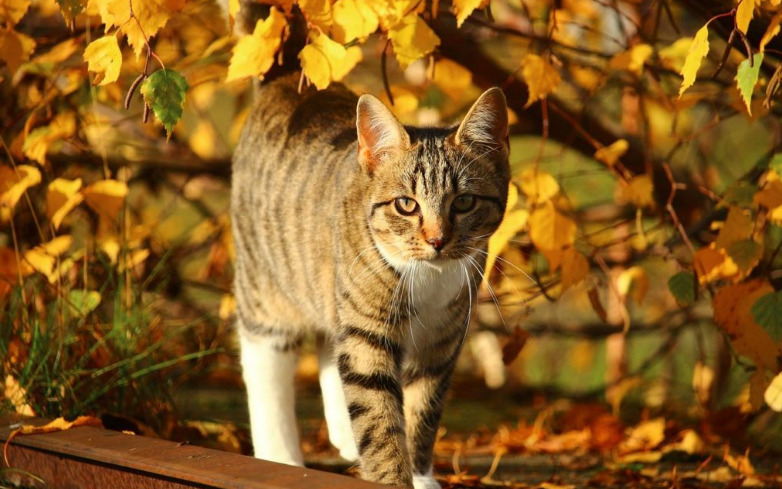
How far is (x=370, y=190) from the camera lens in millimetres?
2922

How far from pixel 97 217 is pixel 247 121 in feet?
3.11

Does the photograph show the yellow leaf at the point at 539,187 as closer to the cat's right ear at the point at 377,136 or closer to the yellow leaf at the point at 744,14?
the cat's right ear at the point at 377,136

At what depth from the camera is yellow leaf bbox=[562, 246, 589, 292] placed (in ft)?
10.2

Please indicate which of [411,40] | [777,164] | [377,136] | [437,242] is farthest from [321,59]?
[777,164]

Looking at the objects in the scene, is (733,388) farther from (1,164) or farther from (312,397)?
(1,164)

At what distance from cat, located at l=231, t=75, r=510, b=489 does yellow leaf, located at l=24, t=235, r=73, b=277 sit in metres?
0.73

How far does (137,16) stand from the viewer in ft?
7.94

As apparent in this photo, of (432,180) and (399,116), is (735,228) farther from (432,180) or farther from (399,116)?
(399,116)

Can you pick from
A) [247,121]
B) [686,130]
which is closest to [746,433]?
[686,130]

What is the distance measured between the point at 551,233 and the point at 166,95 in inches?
52.6

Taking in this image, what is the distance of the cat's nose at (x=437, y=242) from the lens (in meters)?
2.73

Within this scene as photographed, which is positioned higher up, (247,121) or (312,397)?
(247,121)

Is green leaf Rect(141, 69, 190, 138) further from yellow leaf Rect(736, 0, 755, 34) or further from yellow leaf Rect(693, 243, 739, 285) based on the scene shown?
yellow leaf Rect(693, 243, 739, 285)

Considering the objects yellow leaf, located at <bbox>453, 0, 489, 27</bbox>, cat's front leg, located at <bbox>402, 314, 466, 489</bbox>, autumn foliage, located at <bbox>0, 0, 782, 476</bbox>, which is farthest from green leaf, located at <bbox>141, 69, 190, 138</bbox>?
cat's front leg, located at <bbox>402, 314, 466, 489</bbox>
